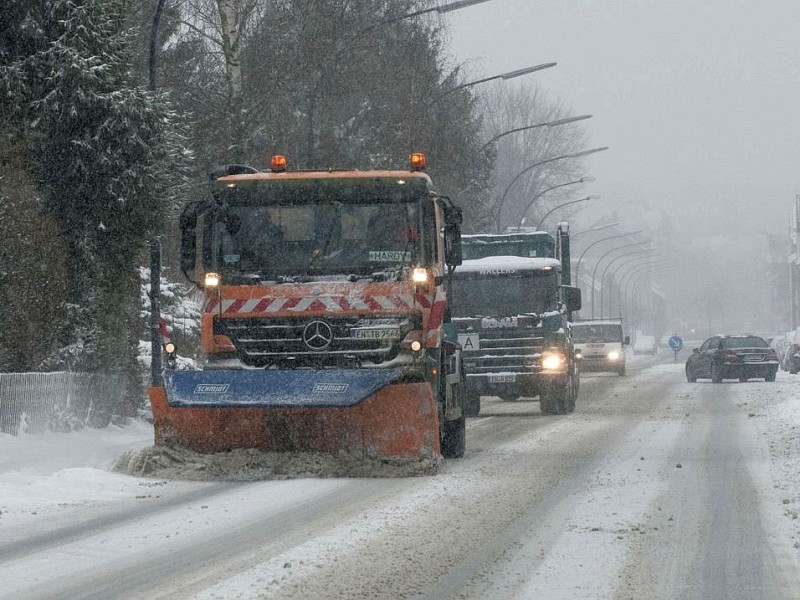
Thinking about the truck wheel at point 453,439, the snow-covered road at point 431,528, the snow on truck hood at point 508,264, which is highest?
the snow on truck hood at point 508,264

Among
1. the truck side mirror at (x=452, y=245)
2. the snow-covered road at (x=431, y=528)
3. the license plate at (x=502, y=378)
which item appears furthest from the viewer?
the license plate at (x=502, y=378)

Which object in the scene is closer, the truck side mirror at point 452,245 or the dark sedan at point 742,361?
the truck side mirror at point 452,245

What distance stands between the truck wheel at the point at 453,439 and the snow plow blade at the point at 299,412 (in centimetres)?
213

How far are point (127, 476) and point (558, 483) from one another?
3904 mm

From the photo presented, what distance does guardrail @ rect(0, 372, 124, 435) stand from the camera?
55.8 ft

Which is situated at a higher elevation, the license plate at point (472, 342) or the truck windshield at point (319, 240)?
the truck windshield at point (319, 240)

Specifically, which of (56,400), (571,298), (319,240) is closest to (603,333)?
(571,298)

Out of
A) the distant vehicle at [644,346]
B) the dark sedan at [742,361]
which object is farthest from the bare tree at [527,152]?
the dark sedan at [742,361]

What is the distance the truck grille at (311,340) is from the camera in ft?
44.5

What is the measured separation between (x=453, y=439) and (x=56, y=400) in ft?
17.5

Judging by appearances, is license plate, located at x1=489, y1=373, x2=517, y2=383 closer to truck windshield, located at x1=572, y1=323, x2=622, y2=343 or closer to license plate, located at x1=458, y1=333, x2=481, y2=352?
license plate, located at x1=458, y1=333, x2=481, y2=352

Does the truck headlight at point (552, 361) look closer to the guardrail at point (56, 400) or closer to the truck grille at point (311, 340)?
the guardrail at point (56, 400)

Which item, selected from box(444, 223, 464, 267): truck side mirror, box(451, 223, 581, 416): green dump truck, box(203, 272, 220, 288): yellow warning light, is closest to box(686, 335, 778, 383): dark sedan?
box(451, 223, 581, 416): green dump truck

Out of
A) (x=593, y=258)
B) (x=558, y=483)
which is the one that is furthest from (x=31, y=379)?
(x=593, y=258)
